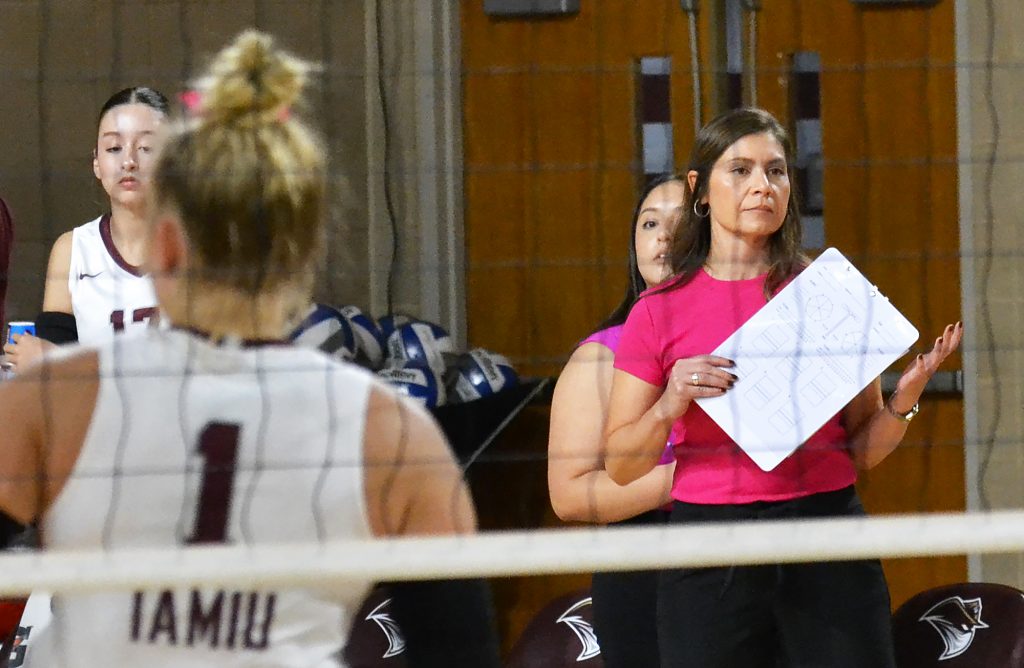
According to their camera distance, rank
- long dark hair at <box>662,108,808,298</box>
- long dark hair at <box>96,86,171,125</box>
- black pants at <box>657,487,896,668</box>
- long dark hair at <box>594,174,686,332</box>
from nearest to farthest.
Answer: black pants at <box>657,487,896,668</box> < long dark hair at <box>662,108,808,298</box> < long dark hair at <box>594,174,686,332</box> < long dark hair at <box>96,86,171,125</box>

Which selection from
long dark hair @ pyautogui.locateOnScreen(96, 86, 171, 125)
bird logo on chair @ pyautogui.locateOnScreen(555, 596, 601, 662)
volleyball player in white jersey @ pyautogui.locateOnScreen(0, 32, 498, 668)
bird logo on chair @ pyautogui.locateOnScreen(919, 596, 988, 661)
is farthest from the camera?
bird logo on chair @ pyautogui.locateOnScreen(555, 596, 601, 662)

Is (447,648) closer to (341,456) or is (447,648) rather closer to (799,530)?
(341,456)

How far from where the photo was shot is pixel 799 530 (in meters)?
1.67

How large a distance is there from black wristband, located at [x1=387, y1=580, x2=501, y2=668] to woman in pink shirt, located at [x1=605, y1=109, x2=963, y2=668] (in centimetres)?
81

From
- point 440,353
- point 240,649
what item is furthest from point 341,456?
point 440,353

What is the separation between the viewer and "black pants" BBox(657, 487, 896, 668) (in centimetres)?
195

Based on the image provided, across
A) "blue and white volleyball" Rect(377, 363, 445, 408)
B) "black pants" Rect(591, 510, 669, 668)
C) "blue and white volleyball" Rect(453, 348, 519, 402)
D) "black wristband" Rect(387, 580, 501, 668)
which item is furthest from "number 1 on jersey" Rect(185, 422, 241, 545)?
"blue and white volleyball" Rect(453, 348, 519, 402)

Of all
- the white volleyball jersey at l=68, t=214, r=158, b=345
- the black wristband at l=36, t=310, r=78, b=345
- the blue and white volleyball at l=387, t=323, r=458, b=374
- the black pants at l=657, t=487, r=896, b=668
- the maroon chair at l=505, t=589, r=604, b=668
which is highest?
the white volleyball jersey at l=68, t=214, r=158, b=345

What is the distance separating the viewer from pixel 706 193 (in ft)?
7.08

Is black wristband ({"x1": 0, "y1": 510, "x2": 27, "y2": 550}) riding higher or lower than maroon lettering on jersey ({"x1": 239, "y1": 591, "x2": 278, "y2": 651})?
higher

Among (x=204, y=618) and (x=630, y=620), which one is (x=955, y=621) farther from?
(x=204, y=618)

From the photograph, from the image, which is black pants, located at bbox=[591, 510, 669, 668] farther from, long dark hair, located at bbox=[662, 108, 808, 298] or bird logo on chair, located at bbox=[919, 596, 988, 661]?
bird logo on chair, located at bbox=[919, 596, 988, 661]

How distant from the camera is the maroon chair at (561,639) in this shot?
299 cm

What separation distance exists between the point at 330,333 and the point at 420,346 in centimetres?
31
